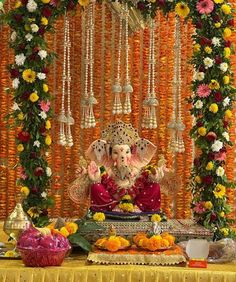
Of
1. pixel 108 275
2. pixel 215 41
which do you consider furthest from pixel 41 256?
A: pixel 215 41

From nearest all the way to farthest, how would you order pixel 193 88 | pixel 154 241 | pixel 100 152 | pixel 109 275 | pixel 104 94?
pixel 109 275 < pixel 154 241 < pixel 193 88 < pixel 100 152 < pixel 104 94

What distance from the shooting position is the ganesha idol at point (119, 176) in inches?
197

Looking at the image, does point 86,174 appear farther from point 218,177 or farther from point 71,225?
point 218,177

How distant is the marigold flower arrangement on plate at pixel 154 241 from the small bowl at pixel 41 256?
54 centimetres

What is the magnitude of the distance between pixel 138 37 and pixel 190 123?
0.91 meters

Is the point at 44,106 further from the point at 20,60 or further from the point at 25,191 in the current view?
the point at 25,191

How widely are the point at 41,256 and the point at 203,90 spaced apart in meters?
1.66

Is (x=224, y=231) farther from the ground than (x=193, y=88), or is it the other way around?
(x=193, y=88)

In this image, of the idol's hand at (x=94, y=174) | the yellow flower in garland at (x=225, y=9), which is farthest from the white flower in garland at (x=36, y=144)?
the yellow flower in garland at (x=225, y=9)

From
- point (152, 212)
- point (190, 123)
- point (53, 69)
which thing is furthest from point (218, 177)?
point (53, 69)

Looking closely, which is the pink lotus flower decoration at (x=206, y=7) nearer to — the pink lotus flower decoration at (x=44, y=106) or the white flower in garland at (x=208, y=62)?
the white flower in garland at (x=208, y=62)

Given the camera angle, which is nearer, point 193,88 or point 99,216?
point 99,216

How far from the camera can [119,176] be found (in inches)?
200

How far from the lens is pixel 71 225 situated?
15.1ft
